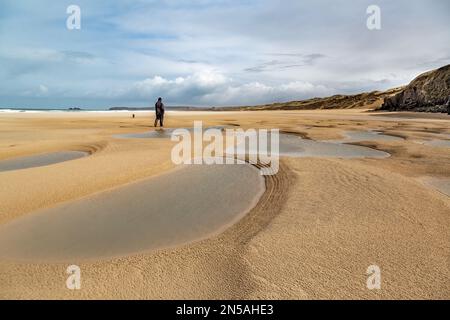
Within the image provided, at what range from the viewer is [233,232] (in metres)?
4.83

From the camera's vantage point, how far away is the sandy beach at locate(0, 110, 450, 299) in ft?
11.1

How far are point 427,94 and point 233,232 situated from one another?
4935 centimetres

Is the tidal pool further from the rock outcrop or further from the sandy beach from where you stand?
the rock outcrop

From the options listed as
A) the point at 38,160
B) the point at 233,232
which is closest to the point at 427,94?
the point at 38,160

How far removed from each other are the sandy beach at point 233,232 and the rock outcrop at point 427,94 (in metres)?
40.8

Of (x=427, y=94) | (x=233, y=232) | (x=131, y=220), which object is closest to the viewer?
(x=233, y=232)

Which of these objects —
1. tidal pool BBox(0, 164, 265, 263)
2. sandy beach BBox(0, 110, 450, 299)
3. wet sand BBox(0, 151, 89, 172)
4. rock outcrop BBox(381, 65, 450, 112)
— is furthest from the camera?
rock outcrop BBox(381, 65, 450, 112)

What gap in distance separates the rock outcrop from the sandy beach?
40.8 m

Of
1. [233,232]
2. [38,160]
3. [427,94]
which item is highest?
[427,94]

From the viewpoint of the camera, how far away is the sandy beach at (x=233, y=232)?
11.1ft

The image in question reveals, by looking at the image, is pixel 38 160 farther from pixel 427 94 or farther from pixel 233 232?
pixel 427 94

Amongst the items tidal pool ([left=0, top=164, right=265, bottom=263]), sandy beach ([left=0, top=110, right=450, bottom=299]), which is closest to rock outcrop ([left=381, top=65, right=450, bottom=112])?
sandy beach ([left=0, top=110, right=450, bottom=299])

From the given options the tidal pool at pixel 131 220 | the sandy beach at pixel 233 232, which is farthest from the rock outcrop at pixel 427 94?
the tidal pool at pixel 131 220
